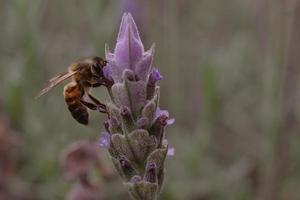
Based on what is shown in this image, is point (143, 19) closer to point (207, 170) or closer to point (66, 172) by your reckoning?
point (207, 170)

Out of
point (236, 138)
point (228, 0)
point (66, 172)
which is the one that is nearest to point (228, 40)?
point (228, 0)

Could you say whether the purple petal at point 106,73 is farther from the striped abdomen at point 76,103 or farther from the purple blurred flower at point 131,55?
the striped abdomen at point 76,103

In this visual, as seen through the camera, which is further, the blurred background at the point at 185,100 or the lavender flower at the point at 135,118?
the blurred background at the point at 185,100

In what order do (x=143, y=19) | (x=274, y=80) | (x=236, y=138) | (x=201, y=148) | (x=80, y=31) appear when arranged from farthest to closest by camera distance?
(x=80, y=31)
(x=236, y=138)
(x=143, y=19)
(x=201, y=148)
(x=274, y=80)

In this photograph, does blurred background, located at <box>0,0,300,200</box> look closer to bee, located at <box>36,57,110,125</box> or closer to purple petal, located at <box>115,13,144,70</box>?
bee, located at <box>36,57,110,125</box>

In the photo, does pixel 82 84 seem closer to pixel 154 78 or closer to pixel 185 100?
pixel 154 78

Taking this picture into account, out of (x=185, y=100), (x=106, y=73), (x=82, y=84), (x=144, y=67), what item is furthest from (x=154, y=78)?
(x=185, y=100)

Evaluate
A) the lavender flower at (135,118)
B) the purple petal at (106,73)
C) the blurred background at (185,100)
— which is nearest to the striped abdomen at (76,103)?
the purple petal at (106,73)

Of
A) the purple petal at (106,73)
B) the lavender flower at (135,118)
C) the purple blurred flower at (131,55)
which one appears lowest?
the lavender flower at (135,118)
